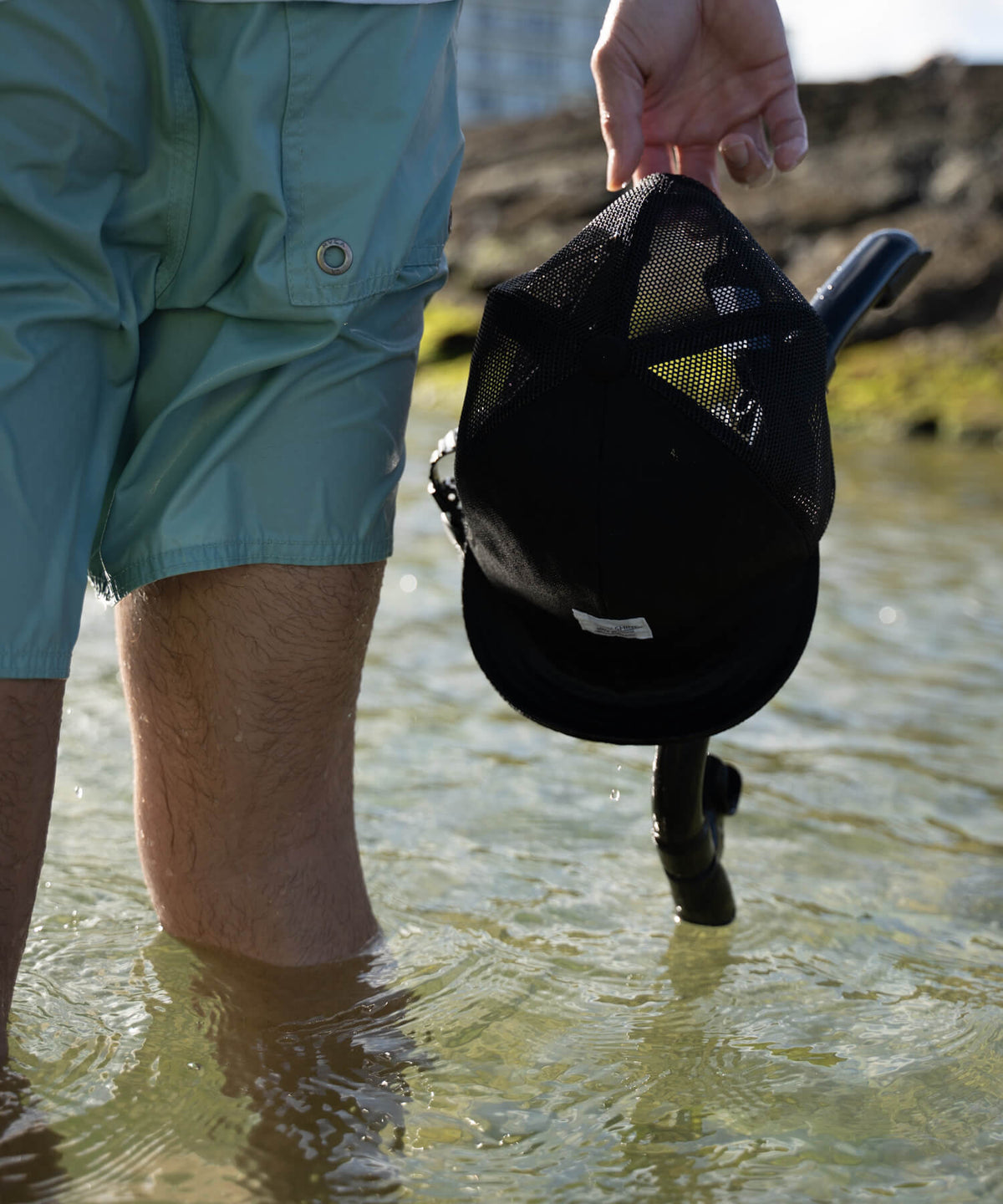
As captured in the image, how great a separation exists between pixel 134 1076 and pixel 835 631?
3234 millimetres

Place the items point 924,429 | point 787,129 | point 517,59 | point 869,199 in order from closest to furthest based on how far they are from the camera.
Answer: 1. point 787,129
2. point 924,429
3. point 869,199
4. point 517,59

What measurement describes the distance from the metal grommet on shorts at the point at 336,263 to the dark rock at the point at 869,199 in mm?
10005

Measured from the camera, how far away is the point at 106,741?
3.25 metres

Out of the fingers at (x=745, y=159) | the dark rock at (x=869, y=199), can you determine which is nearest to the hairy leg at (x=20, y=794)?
the fingers at (x=745, y=159)

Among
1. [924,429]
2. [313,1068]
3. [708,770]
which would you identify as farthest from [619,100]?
[924,429]

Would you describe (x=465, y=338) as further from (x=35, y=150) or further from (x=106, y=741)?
(x=35, y=150)

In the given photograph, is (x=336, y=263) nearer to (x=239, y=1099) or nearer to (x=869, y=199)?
(x=239, y=1099)

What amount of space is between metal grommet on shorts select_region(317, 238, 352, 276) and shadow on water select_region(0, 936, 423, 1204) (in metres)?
0.94

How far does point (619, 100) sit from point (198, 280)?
0.70m

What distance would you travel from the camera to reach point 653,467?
1.62 metres

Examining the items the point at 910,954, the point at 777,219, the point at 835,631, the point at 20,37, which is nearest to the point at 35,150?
the point at 20,37

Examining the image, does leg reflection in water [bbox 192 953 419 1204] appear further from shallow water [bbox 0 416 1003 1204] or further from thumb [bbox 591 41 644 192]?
thumb [bbox 591 41 644 192]

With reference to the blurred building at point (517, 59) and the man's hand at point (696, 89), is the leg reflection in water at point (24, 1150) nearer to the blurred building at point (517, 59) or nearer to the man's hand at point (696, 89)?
the man's hand at point (696, 89)

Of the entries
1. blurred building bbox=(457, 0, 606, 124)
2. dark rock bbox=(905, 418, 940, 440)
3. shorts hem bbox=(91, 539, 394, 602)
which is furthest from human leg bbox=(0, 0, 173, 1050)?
blurred building bbox=(457, 0, 606, 124)
